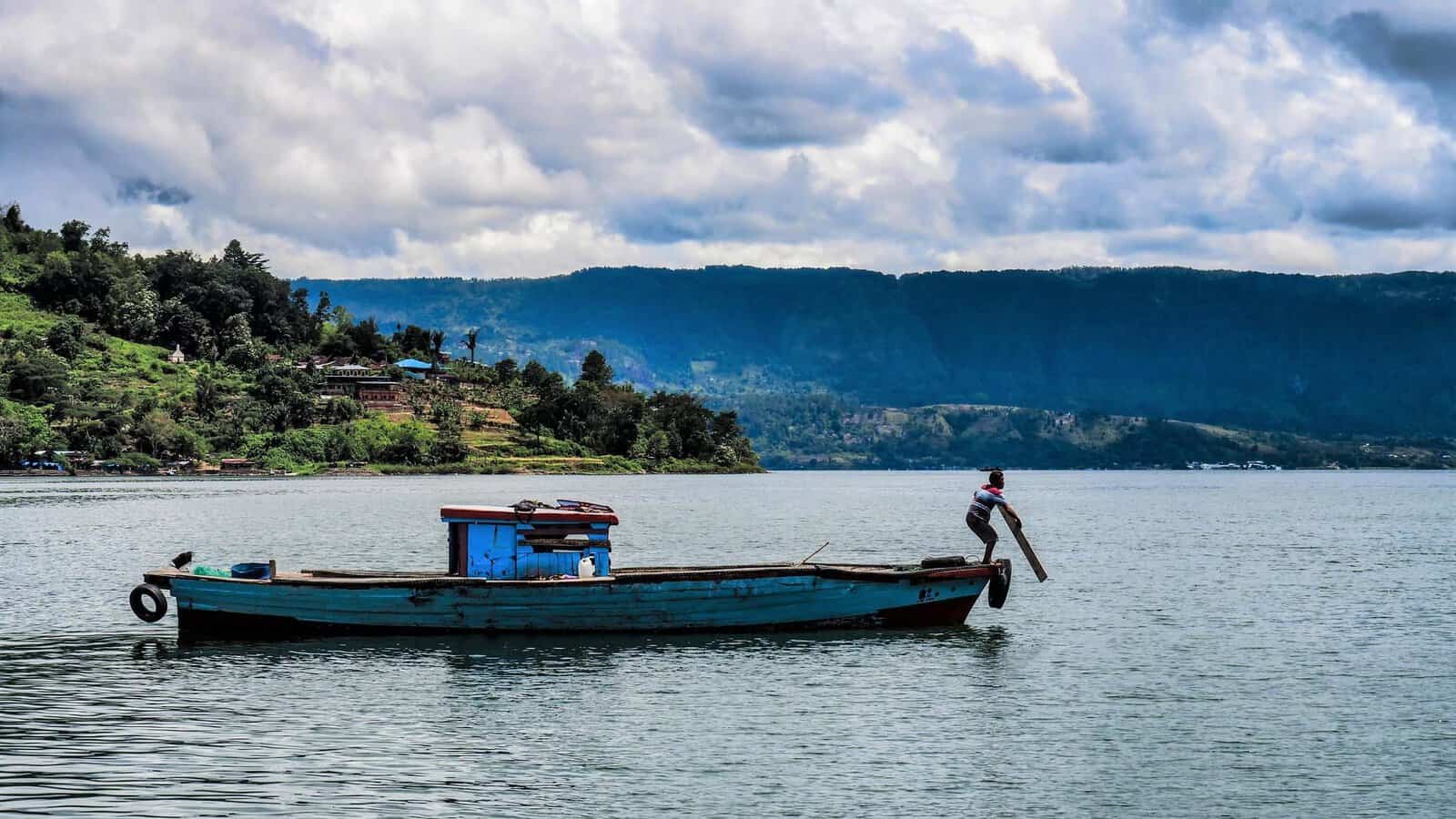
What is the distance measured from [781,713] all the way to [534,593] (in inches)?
503

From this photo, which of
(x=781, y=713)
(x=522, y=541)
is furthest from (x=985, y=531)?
(x=781, y=713)

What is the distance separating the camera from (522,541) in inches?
1875

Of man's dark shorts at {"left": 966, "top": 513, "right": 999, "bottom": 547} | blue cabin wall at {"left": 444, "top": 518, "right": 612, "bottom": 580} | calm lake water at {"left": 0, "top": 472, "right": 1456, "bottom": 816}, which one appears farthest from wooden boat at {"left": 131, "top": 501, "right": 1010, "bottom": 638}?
man's dark shorts at {"left": 966, "top": 513, "right": 999, "bottom": 547}

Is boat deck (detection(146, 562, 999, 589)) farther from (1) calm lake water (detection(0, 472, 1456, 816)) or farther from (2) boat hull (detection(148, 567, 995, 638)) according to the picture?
(1) calm lake water (detection(0, 472, 1456, 816))

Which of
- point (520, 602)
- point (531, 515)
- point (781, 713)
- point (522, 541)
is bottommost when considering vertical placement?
point (781, 713)

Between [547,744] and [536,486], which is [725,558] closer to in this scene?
[547,744]

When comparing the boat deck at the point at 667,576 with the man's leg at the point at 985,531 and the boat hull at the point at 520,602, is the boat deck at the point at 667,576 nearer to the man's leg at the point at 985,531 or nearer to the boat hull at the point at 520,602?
the boat hull at the point at 520,602

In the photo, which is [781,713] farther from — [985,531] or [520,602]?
[985,531]

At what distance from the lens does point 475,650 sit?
149ft

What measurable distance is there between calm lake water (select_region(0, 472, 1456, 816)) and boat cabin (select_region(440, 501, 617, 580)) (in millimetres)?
2217

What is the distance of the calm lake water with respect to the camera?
2852 cm

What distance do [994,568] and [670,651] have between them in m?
11.1

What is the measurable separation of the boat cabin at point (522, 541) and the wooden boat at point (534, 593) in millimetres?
29

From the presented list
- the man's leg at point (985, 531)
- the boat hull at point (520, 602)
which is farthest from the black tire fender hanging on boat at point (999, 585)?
the boat hull at point (520, 602)
